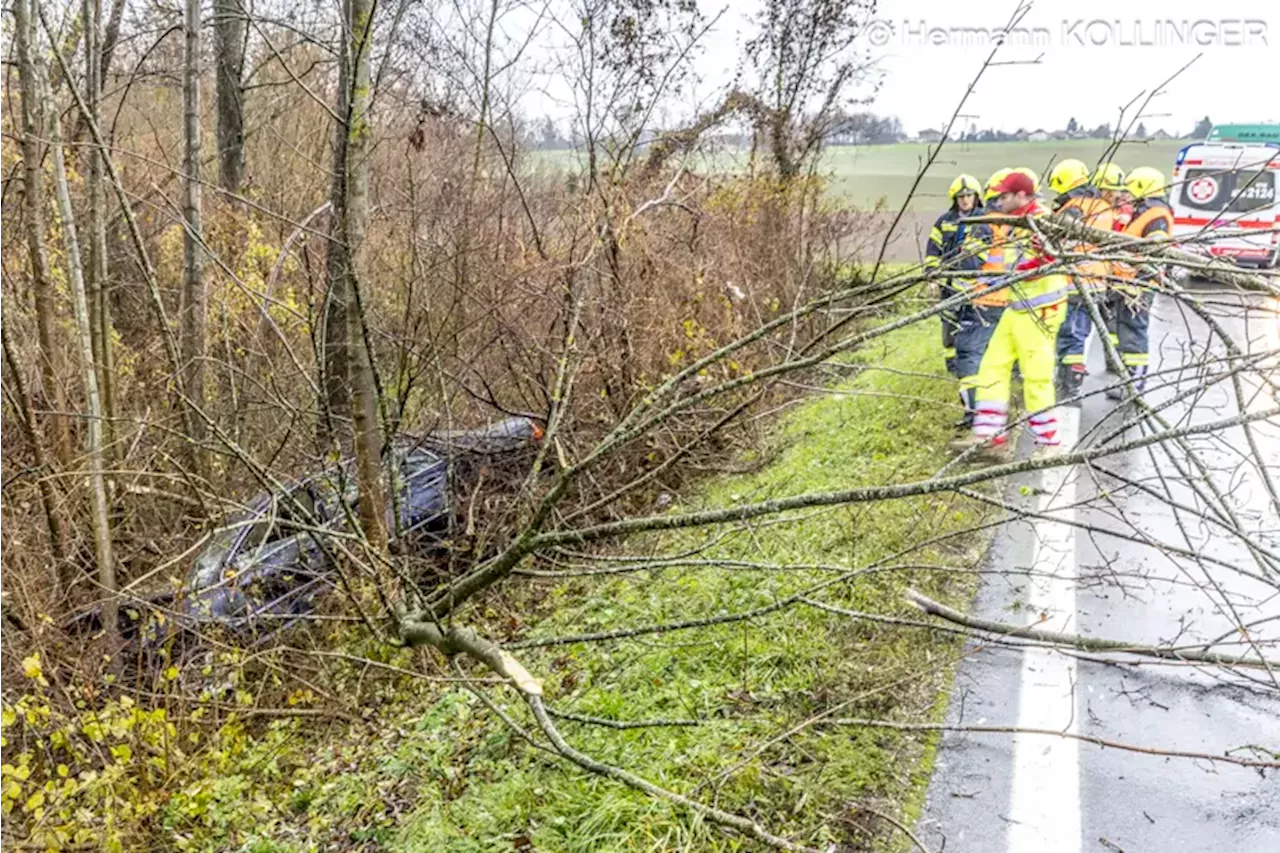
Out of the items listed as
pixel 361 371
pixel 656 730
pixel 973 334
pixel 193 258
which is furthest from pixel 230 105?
pixel 656 730

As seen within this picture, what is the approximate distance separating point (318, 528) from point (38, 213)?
9.68ft

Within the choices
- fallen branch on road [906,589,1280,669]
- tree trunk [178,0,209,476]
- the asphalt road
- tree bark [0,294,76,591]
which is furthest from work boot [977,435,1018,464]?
tree bark [0,294,76,591]

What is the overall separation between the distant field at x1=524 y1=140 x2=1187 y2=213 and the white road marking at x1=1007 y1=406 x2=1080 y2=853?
161 cm

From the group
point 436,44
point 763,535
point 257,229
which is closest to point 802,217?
point 436,44

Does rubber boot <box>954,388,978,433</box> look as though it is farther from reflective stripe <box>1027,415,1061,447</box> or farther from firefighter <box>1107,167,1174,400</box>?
firefighter <box>1107,167,1174,400</box>

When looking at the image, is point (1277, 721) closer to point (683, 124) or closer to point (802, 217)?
point (683, 124)

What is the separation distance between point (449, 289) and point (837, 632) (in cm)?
457

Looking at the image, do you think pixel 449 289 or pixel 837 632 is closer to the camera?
pixel 837 632

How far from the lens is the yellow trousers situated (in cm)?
533

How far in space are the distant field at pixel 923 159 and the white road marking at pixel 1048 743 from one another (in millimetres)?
1606

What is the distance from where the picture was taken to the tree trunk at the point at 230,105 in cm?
771

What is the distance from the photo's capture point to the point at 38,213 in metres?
4.82

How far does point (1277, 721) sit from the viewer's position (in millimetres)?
2859

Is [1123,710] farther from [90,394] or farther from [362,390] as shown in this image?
[90,394]
